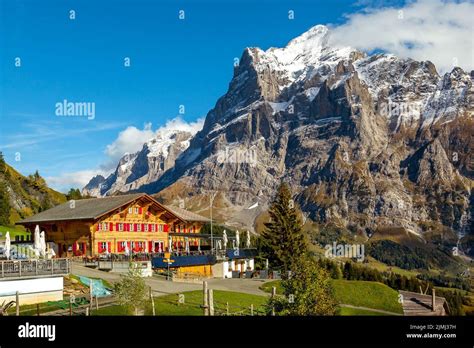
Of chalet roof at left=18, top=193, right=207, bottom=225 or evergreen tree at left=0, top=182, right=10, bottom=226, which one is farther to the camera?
evergreen tree at left=0, top=182, right=10, bottom=226

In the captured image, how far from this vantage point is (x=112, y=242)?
60.9 m

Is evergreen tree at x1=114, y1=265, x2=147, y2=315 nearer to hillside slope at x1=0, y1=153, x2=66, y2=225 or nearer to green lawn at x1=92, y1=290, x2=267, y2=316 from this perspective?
green lawn at x1=92, y1=290, x2=267, y2=316

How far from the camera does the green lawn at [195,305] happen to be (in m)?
27.5

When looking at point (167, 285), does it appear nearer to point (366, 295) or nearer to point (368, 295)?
point (366, 295)

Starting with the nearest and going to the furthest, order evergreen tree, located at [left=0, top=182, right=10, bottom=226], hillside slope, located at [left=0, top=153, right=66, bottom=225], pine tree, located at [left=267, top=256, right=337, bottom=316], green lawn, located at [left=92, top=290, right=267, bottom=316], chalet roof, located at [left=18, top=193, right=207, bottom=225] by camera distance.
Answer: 1. pine tree, located at [left=267, top=256, right=337, bottom=316]
2. green lawn, located at [left=92, top=290, right=267, bottom=316]
3. chalet roof, located at [left=18, top=193, right=207, bottom=225]
4. evergreen tree, located at [left=0, top=182, right=10, bottom=226]
5. hillside slope, located at [left=0, top=153, right=66, bottom=225]

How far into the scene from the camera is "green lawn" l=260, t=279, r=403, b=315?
45.1 m

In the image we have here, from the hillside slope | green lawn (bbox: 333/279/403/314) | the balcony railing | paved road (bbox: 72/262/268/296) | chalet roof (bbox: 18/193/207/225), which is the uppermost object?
the hillside slope

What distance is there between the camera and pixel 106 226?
60.2 meters

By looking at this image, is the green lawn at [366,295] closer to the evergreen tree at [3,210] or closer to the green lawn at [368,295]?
the green lawn at [368,295]

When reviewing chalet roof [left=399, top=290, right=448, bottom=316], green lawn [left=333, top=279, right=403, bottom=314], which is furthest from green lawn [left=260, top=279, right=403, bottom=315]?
chalet roof [left=399, top=290, right=448, bottom=316]

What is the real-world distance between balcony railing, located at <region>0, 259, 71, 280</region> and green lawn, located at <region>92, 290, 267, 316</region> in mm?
3626
